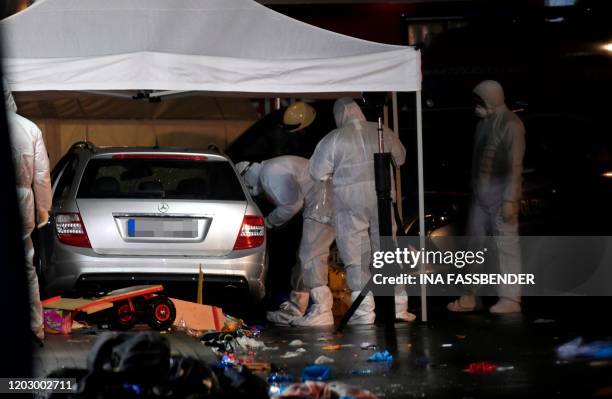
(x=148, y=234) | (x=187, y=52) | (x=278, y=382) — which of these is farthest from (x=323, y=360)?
(x=187, y=52)

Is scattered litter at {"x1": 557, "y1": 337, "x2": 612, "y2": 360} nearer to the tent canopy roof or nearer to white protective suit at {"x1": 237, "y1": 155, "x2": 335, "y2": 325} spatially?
the tent canopy roof

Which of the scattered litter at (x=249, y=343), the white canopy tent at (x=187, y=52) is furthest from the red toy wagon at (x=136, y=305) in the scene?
the white canopy tent at (x=187, y=52)

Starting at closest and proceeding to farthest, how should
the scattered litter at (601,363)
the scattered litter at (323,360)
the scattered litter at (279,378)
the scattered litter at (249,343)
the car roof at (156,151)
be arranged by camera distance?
1. the scattered litter at (279,378)
2. the scattered litter at (601,363)
3. the scattered litter at (323,360)
4. the scattered litter at (249,343)
5. the car roof at (156,151)

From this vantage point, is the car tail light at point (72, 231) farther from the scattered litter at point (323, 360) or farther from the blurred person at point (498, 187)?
the blurred person at point (498, 187)

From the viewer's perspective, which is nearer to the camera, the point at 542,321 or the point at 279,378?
the point at 279,378

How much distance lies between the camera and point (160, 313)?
32.3 ft

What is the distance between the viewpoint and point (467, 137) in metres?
14.5

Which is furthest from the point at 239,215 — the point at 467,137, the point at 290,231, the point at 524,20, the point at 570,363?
the point at 524,20

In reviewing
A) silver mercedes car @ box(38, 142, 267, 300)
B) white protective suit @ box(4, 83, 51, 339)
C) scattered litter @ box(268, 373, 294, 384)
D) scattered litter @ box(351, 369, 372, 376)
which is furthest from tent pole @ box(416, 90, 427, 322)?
white protective suit @ box(4, 83, 51, 339)

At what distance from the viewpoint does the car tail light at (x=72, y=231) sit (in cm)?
999

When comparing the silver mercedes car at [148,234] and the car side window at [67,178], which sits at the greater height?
the car side window at [67,178]

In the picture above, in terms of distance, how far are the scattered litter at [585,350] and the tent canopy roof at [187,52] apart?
2488mm

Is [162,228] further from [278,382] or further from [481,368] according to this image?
[481,368]

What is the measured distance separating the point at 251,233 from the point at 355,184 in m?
1.07
